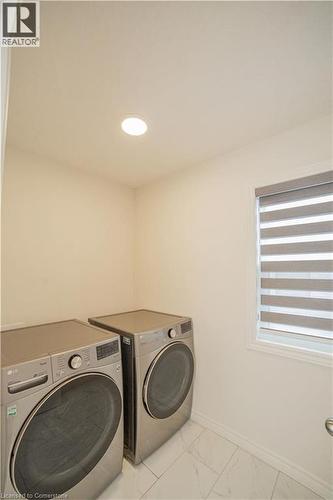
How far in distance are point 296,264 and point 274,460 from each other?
132 centimetres

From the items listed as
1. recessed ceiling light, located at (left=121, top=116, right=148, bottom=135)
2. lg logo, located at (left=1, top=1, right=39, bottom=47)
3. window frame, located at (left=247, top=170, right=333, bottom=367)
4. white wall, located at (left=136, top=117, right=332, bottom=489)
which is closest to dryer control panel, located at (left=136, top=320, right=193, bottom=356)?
white wall, located at (left=136, top=117, right=332, bottom=489)

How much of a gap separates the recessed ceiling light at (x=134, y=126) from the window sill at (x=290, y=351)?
1.68 m

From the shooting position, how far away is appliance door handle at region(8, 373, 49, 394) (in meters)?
0.89

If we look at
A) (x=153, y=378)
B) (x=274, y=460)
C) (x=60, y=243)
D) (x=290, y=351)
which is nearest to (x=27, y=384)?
(x=153, y=378)

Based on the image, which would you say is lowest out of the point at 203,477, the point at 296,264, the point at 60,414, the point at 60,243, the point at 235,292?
the point at 203,477

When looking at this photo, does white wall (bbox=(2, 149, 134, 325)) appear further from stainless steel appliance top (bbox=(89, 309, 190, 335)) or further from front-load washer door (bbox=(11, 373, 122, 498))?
front-load washer door (bbox=(11, 373, 122, 498))

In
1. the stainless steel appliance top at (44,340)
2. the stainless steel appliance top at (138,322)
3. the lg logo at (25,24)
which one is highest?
the lg logo at (25,24)

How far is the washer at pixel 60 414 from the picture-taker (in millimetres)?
890

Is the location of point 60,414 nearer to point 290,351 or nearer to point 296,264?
point 290,351

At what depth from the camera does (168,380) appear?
62.4 inches

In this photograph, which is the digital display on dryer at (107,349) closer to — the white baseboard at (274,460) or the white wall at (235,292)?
the white wall at (235,292)

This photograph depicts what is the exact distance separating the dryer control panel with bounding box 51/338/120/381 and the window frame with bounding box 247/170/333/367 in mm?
987

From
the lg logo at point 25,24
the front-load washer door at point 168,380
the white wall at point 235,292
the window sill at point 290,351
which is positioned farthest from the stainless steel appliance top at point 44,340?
the lg logo at point 25,24

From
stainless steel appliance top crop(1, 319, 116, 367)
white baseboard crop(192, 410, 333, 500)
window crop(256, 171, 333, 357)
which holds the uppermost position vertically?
window crop(256, 171, 333, 357)
